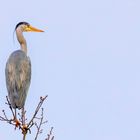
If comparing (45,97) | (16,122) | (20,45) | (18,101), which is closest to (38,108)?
(45,97)

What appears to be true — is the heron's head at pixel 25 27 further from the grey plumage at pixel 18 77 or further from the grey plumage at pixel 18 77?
the grey plumage at pixel 18 77

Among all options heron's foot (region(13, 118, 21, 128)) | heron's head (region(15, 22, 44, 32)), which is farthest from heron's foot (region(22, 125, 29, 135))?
heron's head (region(15, 22, 44, 32))

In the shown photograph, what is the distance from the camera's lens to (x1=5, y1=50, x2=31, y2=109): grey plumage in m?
7.00

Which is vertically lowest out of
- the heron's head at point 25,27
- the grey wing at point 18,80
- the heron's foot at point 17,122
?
the heron's foot at point 17,122

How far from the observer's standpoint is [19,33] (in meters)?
9.05

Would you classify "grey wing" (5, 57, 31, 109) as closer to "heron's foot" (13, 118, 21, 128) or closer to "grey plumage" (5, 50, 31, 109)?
"grey plumage" (5, 50, 31, 109)

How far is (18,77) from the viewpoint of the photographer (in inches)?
291

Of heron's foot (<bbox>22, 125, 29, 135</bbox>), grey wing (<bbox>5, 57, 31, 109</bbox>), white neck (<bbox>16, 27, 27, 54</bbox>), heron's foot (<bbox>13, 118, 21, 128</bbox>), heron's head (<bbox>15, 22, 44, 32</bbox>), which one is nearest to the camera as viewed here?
heron's foot (<bbox>22, 125, 29, 135</bbox>)

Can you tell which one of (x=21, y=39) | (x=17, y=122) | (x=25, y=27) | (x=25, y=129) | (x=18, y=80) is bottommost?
(x=25, y=129)

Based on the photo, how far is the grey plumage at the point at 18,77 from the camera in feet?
23.0

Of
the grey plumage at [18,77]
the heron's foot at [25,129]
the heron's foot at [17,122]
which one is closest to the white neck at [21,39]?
the grey plumage at [18,77]

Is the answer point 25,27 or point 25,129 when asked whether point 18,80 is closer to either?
point 25,27

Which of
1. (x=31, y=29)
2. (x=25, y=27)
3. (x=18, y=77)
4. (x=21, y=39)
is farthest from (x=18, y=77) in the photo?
(x=31, y=29)

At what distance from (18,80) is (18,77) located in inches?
2.4
